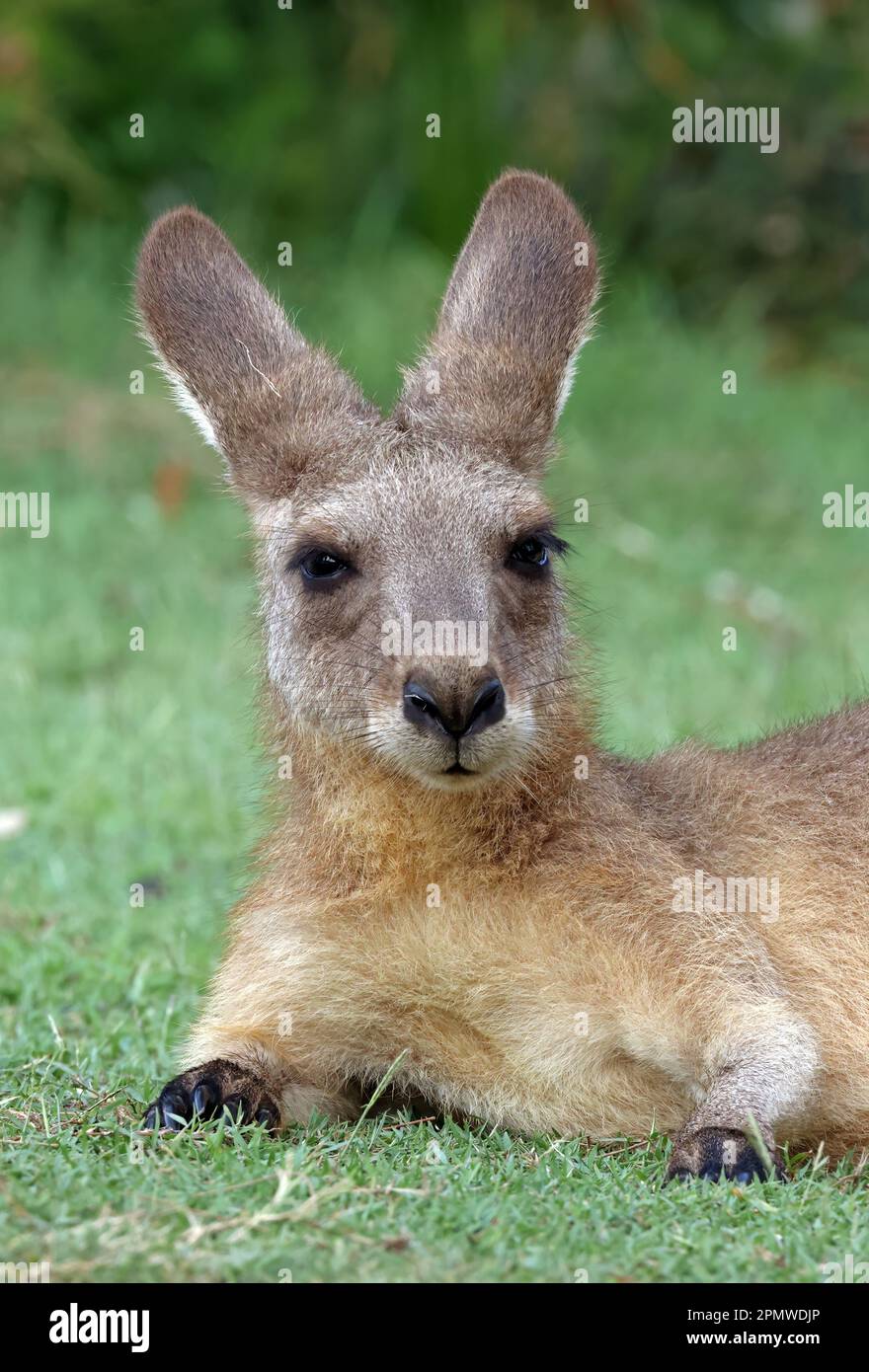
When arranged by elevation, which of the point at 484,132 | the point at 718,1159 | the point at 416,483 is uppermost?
the point at 484,132

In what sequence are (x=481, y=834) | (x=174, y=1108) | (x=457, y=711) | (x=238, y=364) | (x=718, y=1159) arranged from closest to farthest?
(x=718, y=1159)
(x=457, y=711)
(x=174, y=1108)
(x=481, y=834)
(x=238, y=364)

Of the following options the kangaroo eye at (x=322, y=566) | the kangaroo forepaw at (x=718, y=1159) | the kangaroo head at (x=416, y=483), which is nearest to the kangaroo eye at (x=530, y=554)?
the kangaroo head at (x=416, y=483)

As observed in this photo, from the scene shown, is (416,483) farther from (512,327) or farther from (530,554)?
(512,327)

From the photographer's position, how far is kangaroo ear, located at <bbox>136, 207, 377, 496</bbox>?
5113mm

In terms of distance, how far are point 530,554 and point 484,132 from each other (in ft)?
30.8

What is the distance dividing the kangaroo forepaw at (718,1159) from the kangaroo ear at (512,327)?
191 cm

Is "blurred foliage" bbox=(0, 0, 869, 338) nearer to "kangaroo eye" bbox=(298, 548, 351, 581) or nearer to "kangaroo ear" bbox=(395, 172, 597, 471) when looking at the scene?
"kangaroo ear" bbox=(395, 172, 597, 471)

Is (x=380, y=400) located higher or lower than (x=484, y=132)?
lower

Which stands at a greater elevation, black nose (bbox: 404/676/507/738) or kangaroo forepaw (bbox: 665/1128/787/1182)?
black nose (bbox: 404/676/507/738)

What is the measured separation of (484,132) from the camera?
13672mm

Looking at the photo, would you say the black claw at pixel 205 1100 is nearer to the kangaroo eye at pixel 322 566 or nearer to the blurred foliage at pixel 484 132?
the kangaroo eye at pixel 322 566

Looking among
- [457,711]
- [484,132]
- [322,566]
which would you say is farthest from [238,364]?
[484,132]

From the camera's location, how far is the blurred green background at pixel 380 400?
3779mm

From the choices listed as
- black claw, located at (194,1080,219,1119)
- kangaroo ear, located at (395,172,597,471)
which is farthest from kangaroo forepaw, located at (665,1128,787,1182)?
kangaroo ear, located at (395,172,597,471)
